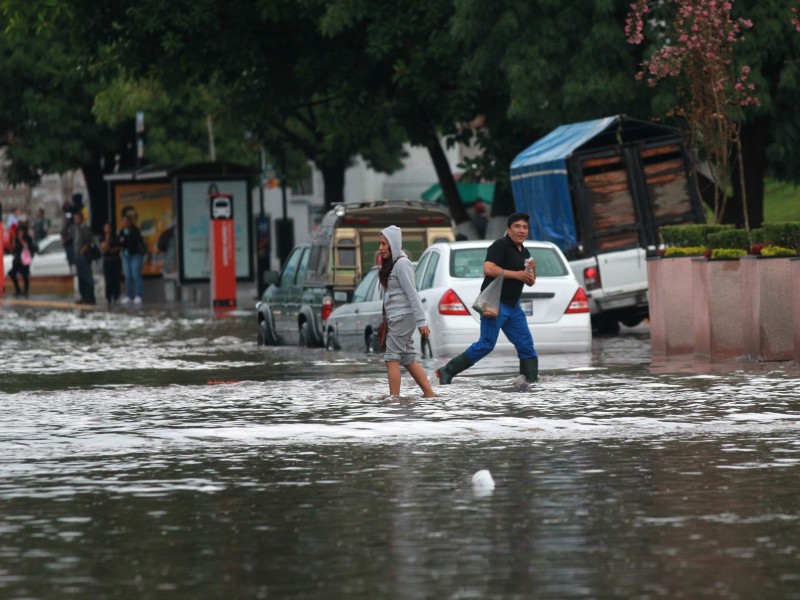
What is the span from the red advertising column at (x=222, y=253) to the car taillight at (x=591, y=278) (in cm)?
1572

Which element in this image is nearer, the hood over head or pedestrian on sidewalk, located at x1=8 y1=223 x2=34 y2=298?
the hood over head

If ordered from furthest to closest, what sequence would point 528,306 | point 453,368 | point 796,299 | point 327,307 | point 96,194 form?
point 96,194
point 327,307
point 528,306
point 796,299
point 453,368

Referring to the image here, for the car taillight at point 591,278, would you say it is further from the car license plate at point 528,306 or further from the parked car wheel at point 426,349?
the car license plate at point 528,306

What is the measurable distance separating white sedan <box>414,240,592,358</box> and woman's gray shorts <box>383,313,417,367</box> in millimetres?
4769

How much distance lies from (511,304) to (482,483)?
7218mm

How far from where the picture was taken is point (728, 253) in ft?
70.6

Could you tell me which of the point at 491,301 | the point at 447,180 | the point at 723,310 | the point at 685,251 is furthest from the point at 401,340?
the point at 447,180

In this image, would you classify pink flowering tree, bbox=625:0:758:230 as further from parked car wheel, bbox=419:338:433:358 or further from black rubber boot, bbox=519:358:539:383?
black rubber boot, bbox=519:358:539:383

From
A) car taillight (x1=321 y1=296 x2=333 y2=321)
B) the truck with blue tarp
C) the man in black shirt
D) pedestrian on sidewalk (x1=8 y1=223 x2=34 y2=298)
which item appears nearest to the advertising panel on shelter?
pedestrian on sidewalk (x1=8 y1=223 x2=34 y2=298)

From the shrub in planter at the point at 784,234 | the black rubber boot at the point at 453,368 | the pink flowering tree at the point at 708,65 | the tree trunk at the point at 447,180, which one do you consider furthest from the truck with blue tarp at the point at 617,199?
the tree trunk at the point at 447,180

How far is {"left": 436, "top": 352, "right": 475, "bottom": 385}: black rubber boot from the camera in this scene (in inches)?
720

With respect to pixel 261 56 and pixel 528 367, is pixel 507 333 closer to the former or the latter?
pixel 528 367

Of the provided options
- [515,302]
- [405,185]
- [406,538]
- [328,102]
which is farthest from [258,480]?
[405,185]

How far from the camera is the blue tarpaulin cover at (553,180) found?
1139 inches
